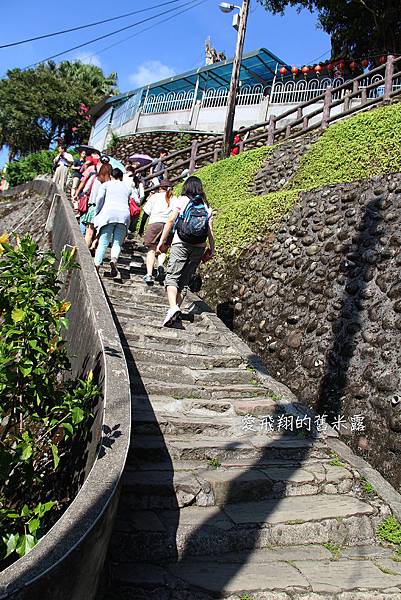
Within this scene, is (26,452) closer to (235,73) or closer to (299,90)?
(235,73)

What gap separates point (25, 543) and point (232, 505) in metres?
1.56

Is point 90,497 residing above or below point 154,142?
below

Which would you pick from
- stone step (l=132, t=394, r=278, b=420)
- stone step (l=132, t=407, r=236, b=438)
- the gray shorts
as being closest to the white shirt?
the gray shorts

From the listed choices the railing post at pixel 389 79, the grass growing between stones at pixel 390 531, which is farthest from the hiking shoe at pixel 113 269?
the railing post at pixel 389 79

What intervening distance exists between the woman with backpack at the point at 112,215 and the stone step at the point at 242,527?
4260 mm

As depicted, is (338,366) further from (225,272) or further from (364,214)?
Answer: (225,272)

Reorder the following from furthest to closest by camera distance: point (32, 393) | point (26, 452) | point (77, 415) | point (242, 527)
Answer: point (242, 527) < point (32, 393) < point (77, 415) < point (26, 452)

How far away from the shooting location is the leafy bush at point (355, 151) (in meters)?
8.15

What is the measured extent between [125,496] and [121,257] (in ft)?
19.4

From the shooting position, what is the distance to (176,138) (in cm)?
2228

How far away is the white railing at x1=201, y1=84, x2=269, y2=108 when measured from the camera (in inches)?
818

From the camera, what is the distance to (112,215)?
686 centimetres

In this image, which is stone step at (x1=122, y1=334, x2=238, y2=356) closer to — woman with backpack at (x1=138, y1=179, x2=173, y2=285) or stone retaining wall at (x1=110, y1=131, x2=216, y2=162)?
woman with backpack at (x1=138, y1=179, x2=173, y2=285)

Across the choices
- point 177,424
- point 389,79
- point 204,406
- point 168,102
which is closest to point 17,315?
point 177,424
